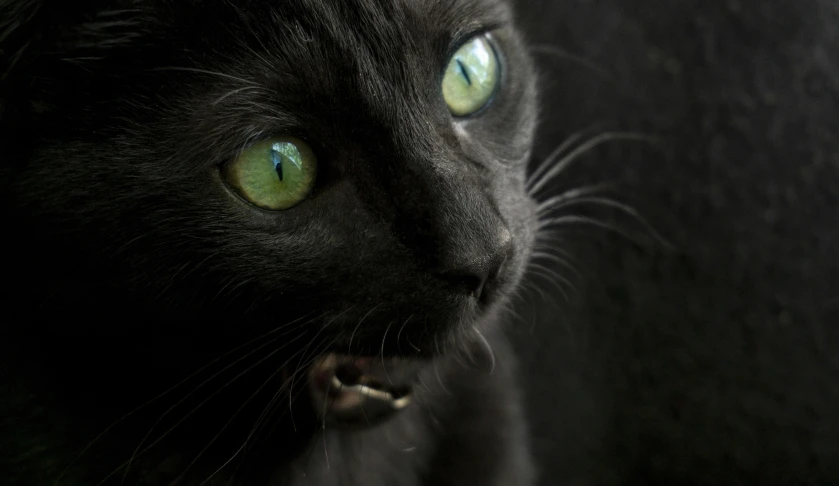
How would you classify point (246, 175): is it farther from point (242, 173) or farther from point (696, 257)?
point (696, 257)

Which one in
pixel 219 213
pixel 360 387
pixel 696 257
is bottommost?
pixel 696 257

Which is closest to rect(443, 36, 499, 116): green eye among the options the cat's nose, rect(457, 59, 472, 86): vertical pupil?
rect(457, 59, 472, 86): vertical pupil

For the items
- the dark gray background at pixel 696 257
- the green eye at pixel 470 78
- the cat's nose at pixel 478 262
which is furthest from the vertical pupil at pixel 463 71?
the dark gray background at pixel 696 257

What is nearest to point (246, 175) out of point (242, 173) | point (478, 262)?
point (242, 173)

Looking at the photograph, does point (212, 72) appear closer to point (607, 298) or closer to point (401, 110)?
point (401, 110)

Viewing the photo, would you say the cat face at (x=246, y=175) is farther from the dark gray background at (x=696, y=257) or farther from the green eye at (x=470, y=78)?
the dark gray background at (x=696, y=257)

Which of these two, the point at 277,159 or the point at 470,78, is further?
the point at 470,78
